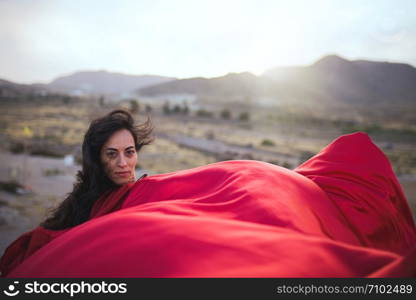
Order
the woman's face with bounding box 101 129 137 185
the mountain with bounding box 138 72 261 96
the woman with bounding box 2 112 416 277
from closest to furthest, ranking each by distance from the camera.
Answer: the woman with bounding box 2 112 416 277
the woman's face with bounding box 101 129 137 185
the mountain with bounding box 138 72 261 96

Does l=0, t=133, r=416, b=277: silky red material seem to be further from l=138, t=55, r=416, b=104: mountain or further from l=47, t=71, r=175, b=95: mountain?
l=47, t=71, r=175, b=95: mountain

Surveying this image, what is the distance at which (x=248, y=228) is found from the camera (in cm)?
181

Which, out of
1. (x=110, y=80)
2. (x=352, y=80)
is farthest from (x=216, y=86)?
(x=110, y=80)

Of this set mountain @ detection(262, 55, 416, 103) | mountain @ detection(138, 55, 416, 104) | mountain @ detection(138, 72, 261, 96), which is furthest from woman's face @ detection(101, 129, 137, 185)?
mountain @ detection(262, 55, 416, 103)

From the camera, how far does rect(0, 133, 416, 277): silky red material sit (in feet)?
5.08

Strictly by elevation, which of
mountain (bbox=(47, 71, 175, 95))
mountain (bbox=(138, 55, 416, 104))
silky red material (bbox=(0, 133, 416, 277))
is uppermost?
mountain (bbox=(47, 71, 175, 95))

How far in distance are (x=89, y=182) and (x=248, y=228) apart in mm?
1968

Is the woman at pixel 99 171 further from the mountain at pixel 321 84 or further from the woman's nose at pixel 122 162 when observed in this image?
the mountain at pixel 321 84

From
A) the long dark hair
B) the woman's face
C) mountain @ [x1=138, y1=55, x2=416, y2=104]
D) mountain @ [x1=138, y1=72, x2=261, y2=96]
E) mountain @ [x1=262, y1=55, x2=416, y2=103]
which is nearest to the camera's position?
the long dark hair

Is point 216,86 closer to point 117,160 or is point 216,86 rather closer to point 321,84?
point 321,84

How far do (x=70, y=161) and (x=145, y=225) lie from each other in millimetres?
12373

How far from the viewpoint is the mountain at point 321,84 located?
98.7 metres

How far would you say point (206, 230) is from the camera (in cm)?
178

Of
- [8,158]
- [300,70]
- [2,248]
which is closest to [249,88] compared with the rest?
[300,70]
